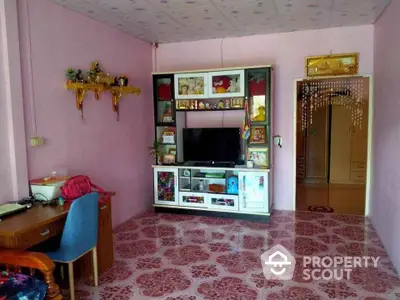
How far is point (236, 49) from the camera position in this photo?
485 centimetres

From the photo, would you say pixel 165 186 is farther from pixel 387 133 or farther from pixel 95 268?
pixel 387 133

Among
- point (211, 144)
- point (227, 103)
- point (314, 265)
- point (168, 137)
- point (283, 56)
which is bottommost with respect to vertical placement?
point (314, 265)

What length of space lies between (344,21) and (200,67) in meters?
2.05

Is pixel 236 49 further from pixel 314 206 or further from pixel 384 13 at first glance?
pixel 314 206

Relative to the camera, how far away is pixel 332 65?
4496 millimetres

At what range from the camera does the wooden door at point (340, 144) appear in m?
6.88

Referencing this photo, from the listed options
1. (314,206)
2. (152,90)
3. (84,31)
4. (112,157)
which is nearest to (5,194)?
(112,157)

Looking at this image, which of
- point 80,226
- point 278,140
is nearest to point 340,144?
point 278,140

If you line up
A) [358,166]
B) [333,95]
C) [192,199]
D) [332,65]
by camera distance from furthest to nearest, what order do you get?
[358,166]
[333,95]
[192,199]
[332,65]

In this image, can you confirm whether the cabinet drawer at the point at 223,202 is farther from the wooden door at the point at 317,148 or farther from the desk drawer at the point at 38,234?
→ the wooden door at the point at 317,148

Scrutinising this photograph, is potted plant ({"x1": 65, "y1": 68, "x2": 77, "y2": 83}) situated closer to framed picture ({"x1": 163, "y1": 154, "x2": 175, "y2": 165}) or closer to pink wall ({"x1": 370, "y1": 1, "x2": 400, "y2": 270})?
framed picture ({"x1": 163, "y1": 154, "x2": 175, "y2": 165})

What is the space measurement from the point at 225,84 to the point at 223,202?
1.63m

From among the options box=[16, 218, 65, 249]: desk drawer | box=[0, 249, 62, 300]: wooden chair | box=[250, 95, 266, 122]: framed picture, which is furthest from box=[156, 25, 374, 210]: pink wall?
box=[0, 249, 62, 300]: wooden chair

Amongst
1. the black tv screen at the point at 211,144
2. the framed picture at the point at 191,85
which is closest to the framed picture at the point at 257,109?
the black tv screen at the point at 211,144
